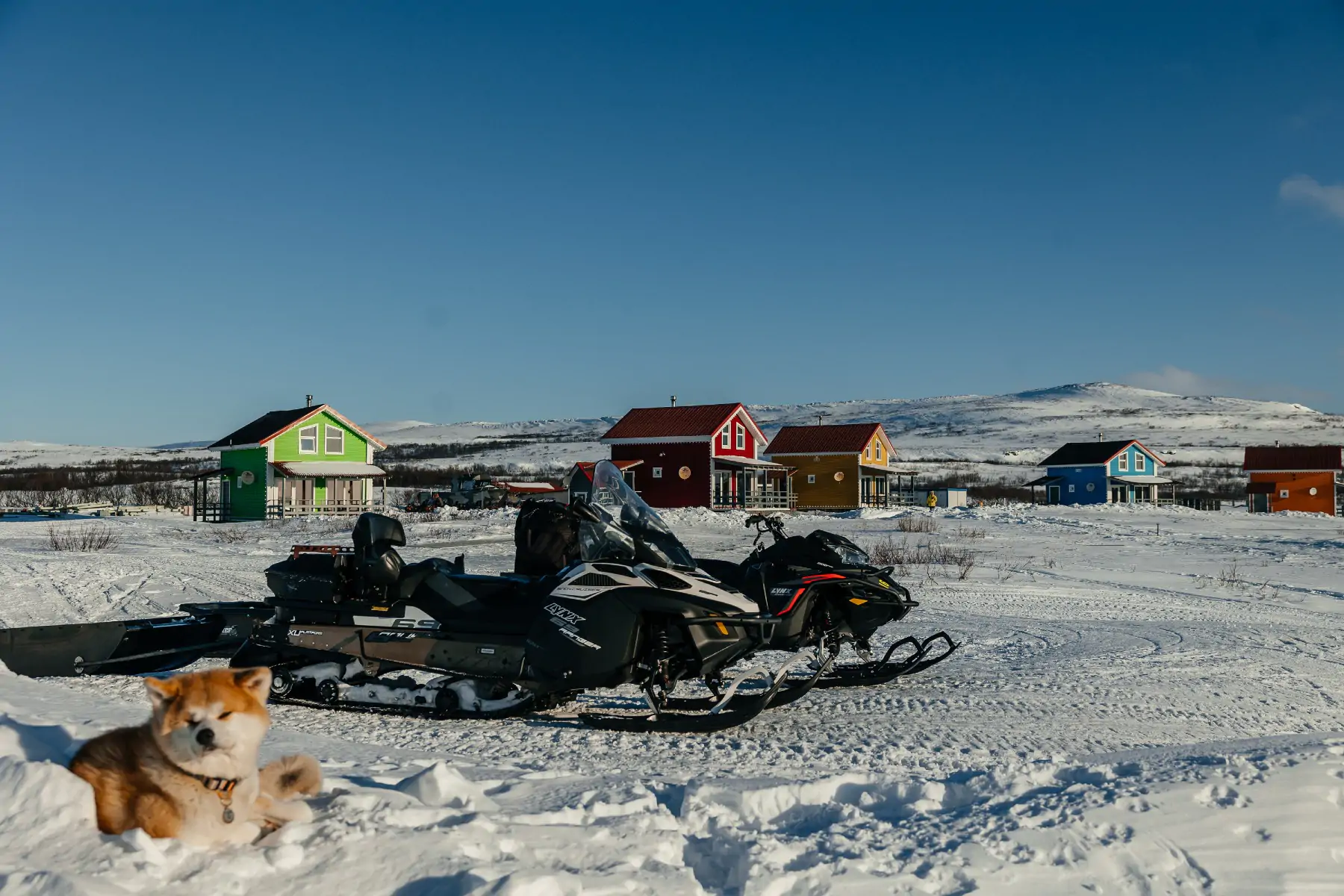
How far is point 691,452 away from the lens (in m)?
45.7

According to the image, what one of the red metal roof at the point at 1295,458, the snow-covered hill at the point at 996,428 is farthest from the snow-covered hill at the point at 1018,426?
the red metal roof at the point at 1295,458

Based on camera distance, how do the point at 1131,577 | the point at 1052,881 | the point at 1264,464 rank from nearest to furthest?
the point at 1052,881 → the point at 1131,577 → the point at 1264,464

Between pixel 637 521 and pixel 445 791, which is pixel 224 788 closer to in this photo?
pixel 445 791

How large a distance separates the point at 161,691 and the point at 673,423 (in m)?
43.7

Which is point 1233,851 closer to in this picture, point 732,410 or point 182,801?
point 182,801

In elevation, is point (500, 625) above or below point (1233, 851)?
above

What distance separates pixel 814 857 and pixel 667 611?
2473 mm

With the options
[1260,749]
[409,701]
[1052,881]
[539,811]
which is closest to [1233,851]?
[1052,881]

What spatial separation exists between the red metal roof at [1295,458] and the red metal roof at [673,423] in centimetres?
2993

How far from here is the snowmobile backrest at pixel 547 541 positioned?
7.12m

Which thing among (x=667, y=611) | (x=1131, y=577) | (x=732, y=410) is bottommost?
(x=1131, y=577)

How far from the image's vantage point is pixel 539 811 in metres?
4.11

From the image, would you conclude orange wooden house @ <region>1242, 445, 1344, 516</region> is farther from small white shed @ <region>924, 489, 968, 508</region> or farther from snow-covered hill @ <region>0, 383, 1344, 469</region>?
snow-covered hill @ <region>0, 383, 1344, 469</region>

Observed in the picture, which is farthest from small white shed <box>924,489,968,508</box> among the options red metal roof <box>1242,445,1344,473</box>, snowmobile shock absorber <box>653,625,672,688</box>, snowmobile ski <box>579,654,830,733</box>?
snowmobile shock absorber <box>653,625,672,688</box>
